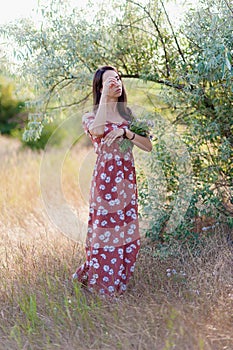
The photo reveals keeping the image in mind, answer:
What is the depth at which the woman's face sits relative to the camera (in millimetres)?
3732

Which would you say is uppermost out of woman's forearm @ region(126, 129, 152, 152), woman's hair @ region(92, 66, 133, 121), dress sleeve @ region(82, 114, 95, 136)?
woman's hair @ region(92, 66, 133, 121)

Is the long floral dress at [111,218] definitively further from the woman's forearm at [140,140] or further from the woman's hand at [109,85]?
the woman's hand at [109,85]

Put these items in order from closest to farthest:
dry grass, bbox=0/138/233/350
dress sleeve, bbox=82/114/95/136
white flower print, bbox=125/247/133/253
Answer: dry grass, bbox=0/138/233/350
dress sleeve, bbox=82/114/95/136
white flower print, bbox=125/247/133/253

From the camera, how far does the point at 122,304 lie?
3.55 meters

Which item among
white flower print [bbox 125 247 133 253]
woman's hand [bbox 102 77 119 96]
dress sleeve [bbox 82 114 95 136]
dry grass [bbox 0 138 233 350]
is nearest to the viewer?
dry grass [bbox 0 138 233 350]

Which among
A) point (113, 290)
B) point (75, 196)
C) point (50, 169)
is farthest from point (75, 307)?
point (50, 169)

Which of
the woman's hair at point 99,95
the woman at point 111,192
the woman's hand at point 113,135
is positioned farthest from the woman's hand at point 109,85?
the woman's hand at point 113,135

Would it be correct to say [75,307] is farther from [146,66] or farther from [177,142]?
[146,66]

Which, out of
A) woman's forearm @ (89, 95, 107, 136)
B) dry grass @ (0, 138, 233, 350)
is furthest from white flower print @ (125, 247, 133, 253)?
woman's forearm @ (89, 95, 107, 136)

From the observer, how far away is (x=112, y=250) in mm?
3857

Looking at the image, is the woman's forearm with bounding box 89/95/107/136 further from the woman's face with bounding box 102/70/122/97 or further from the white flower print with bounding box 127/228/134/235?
the white flower print with bounding box 127/228/134/235

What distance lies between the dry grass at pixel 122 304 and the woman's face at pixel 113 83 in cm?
127

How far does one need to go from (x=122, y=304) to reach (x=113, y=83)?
1.40 m

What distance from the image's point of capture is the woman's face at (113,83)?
12.2 feet
